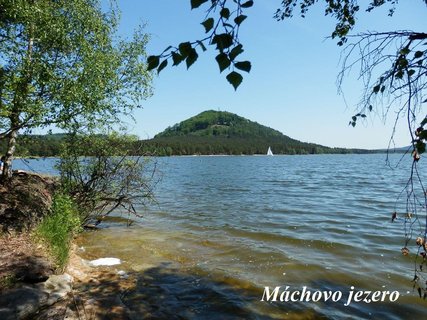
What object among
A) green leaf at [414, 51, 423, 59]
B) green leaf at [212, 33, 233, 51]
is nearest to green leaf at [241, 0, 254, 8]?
green leaf at [212, 33, 233, 51]

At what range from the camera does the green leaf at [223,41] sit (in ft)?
8.41

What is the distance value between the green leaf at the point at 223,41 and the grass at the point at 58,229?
27.1 feet

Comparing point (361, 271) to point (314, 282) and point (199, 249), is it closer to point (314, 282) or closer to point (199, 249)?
point (314, 282)

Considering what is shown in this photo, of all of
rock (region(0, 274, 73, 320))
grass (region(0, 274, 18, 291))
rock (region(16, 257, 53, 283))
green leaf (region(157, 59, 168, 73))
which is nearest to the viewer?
green leaf (region(157, 59, 168, 73))

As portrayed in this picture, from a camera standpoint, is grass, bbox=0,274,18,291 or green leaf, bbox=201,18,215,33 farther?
grass, bbox=0,274,18,291

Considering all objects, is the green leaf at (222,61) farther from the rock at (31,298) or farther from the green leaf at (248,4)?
the rock at (31,298)

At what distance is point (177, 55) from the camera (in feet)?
8.73

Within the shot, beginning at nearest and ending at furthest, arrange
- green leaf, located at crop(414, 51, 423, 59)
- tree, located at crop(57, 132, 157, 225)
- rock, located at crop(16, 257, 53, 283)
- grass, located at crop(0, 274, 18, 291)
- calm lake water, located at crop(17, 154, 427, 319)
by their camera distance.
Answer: green leaf, located at crop(414, 51, 423, 59) < grass, located at crop(0, 274, 18, 291) < rock, located at crop(16, 257, 53, 283) < calm lake water, located at crop(17, 154, 427, 319) < tree, located at crop(57, 132, 157, 225)

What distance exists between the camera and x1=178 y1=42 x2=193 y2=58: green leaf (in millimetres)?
2621

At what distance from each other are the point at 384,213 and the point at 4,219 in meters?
20.6

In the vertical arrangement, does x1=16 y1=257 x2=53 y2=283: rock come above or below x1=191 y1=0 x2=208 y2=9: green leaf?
below

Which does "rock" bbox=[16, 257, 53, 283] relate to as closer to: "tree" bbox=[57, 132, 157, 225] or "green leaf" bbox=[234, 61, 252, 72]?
"tree" bbox=[57, 132, 157, 225]

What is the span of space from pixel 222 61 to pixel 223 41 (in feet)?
0.58

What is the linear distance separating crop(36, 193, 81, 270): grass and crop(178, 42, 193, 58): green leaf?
8.07m
